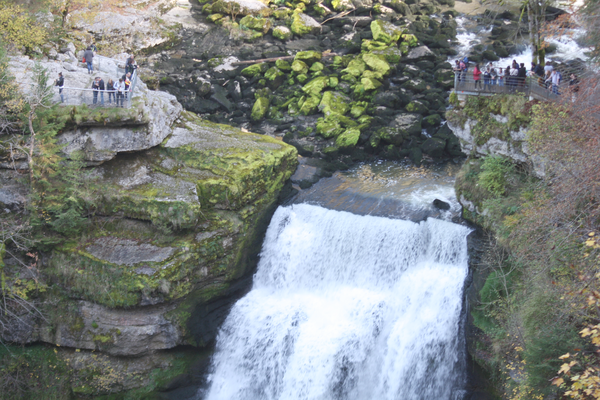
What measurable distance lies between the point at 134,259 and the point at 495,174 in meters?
14.0

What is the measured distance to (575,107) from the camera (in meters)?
15.9

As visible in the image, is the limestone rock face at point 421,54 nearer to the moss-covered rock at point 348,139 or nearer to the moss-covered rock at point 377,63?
the moss-covered rock at point 377,63

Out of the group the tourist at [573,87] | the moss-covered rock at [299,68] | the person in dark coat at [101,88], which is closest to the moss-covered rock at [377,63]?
the moss-covered rock at [299,68]

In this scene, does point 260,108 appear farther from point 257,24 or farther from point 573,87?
point 573,87

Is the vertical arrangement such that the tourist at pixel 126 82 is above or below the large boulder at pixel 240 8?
above

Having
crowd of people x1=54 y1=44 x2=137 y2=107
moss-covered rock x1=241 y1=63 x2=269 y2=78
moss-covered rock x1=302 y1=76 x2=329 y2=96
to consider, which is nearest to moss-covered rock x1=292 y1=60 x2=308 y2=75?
moss-covered rock x1=302 y1=76 x2=329 y2=96

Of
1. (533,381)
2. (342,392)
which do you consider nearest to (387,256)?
(342,392)

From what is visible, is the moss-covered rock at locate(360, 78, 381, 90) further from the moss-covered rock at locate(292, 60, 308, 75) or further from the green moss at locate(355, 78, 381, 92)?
the moss-covered rock at locate(292, 60, 308, 75)

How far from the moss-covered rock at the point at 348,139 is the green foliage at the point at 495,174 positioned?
30.3 ft

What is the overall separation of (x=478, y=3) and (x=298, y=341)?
3550cm

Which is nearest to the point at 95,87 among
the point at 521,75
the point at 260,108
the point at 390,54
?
the point at 260,108

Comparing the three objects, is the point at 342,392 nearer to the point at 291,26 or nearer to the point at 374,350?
the point at 374,350

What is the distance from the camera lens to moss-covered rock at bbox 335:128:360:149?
27.3 metres

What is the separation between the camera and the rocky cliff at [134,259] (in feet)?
61.1
